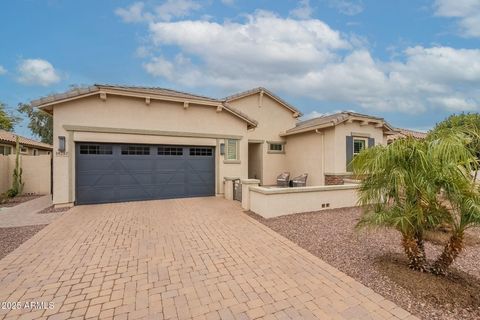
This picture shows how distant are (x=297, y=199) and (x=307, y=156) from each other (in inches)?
262

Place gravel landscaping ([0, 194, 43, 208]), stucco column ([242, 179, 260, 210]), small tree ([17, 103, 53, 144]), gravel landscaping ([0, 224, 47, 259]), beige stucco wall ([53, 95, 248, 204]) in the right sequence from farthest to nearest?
small tree ([17, 103, 53, 144]) → gravel landscaping ([0, 194, 43, 208]) → beige stucco wall ([53, 95, 248, 204]) → stucco column ([242, 179, 260, 210]) → gravel landscaping ([0, 224, 47, 259])

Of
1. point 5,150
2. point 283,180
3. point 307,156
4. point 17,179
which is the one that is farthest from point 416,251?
point 5,150

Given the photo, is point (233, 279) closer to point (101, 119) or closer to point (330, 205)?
point (330, 205)

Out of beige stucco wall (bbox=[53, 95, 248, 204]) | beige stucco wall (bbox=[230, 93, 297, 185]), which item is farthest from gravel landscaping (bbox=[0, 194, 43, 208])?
beige stucco wall (bbox=[230, 93, 297, 185])

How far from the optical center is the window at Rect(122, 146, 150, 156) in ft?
32.7

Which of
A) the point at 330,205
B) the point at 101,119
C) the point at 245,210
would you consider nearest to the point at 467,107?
the point at 330,205

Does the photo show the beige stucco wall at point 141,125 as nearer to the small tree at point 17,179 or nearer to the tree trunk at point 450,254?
the small tree at point 17,179

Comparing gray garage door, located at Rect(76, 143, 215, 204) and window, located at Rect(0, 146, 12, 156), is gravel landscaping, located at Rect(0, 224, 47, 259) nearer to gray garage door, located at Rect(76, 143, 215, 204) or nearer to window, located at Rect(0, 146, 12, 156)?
gray garage door, located at Rect(76, 143, 215, 204)

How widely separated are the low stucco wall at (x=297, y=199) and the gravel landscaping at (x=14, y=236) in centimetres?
630

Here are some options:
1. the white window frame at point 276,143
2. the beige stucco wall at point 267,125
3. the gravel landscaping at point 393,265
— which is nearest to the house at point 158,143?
the white window frame at point 276,143

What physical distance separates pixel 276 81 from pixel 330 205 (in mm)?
16675

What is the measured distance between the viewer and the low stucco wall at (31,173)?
12.1m

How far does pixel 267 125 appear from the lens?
15953mm

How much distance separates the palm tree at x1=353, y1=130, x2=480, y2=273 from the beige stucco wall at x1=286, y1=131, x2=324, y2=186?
9210 mm
